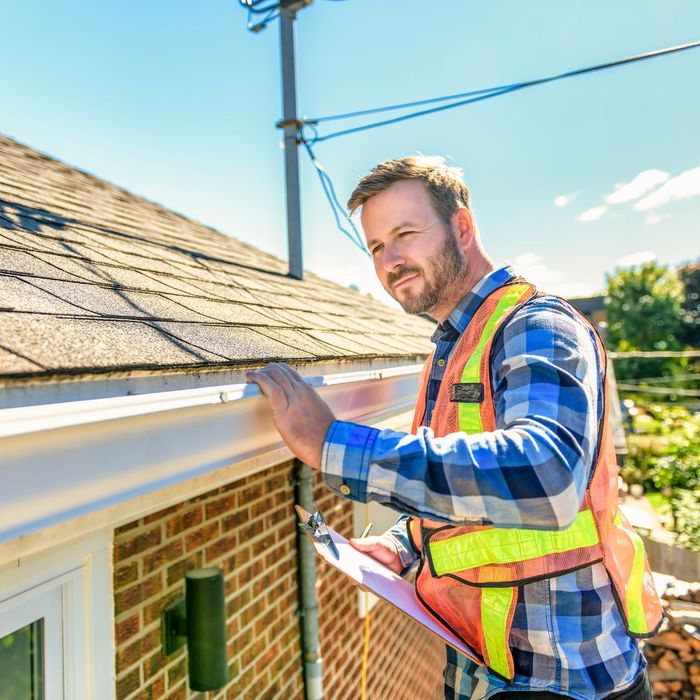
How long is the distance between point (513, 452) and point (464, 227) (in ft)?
2.96

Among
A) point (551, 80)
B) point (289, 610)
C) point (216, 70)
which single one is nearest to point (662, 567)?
point (289, 610)

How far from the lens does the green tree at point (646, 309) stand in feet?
96.7

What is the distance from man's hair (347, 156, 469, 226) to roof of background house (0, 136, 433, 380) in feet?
1.91

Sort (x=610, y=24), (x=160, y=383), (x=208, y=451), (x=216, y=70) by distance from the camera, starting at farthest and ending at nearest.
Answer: (x=216, y=70) → (x=610, y=24) → (x=208, y=451) → (x=160, y=383)

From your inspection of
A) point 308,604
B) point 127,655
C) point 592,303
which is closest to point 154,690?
point 127,655

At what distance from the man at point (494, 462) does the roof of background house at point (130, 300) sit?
33 centimetres

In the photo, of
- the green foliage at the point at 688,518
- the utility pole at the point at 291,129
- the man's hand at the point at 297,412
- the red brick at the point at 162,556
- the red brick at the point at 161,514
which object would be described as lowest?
the green foliage at the point at 688,518

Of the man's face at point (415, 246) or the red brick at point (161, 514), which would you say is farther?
the red brick at point (161, 514)

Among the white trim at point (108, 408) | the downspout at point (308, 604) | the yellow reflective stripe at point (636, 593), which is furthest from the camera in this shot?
the downspout at point (308, 604)

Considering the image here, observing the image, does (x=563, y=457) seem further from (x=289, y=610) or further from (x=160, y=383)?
(x=289, y=610)

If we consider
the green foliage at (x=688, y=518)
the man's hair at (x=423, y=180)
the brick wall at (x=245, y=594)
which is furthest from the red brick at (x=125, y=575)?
the green foliage at (x=688, y=518)

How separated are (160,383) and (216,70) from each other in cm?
647

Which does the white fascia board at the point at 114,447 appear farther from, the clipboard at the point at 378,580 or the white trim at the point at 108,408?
the clipboard at the point at 378,580

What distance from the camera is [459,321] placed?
1543 mm
